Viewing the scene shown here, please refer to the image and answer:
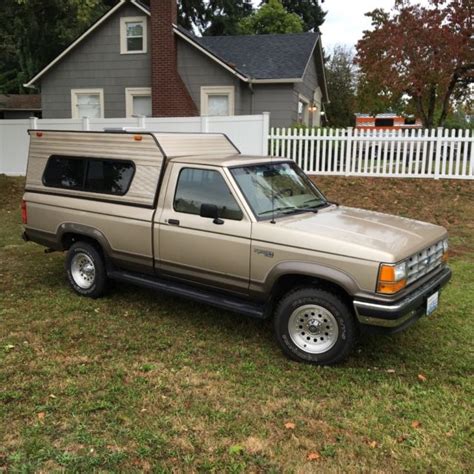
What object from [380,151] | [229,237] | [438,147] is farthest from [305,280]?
[438,147]

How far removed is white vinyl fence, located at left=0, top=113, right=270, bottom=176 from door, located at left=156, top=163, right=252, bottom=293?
7705 millimetres

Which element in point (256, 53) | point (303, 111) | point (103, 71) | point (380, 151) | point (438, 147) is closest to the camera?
point (438, 147)

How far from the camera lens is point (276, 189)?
5.29 metres

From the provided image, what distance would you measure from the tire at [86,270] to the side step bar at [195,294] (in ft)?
0.71

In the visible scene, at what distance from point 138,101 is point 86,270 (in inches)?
557

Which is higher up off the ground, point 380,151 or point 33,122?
point 33,122

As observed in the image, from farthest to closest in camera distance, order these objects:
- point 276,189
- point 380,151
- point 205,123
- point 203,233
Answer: point 205,123, point 380,151, point 276,189, point 203,233

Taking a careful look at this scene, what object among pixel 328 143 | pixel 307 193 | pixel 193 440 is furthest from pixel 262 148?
pixel 193 440

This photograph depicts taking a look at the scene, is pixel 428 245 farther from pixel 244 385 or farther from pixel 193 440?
pixel 193 440

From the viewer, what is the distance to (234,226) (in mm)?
4816

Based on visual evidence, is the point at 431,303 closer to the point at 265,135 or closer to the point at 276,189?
the point at 276,189

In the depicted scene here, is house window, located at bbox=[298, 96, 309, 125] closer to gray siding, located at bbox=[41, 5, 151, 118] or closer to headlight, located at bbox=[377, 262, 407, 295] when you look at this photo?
gray siding, located at bbox=[41, 5, 151, 118]

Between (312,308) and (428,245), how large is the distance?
46.4 inches

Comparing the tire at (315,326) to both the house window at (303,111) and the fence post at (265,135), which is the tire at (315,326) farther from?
the house window at (303,111)
